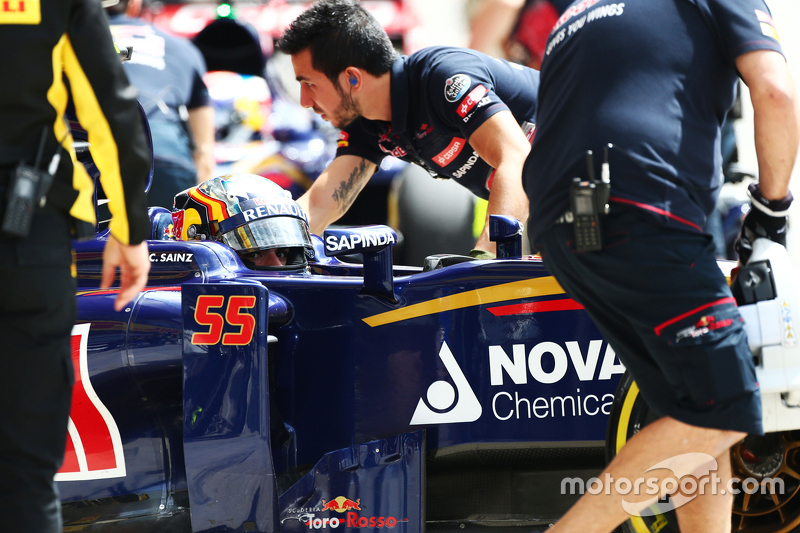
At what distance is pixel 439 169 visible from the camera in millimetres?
3264

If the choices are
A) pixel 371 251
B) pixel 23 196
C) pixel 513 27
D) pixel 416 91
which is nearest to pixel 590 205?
pixel 371 251

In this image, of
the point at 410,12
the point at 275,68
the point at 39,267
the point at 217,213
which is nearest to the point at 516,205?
the point at 217,213

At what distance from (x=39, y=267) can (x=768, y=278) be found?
1.33 m

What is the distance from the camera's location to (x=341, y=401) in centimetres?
207

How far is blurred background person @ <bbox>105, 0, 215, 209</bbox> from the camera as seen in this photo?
149 inches

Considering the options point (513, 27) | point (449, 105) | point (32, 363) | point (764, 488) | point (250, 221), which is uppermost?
point (513, 27)

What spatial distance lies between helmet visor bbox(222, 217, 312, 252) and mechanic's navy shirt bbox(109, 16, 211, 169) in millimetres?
1523

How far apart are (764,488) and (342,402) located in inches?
40.7

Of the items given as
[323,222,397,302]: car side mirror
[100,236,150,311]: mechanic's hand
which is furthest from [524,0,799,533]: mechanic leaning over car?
[100,236,150,311]: mechanic's hand

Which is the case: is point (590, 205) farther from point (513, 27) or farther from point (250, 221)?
point (513, 27)

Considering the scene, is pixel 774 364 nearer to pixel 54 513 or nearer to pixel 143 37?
pixel 54 513

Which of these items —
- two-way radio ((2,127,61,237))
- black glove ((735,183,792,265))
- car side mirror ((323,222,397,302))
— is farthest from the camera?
car side mirror ((323,222,397,302))

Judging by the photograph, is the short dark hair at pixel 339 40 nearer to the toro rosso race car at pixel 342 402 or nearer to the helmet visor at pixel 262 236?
the helmet visor at pixel 262 236

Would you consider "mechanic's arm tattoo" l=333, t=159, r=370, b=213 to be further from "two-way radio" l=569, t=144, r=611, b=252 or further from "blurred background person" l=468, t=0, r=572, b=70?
"two-way radio" l=569, t=144, r=611, b=252
